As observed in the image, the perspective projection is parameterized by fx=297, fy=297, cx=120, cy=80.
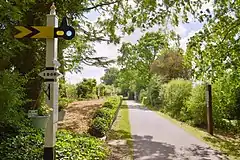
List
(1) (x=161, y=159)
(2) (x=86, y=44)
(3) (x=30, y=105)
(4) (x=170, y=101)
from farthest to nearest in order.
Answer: (4) (x=170, y=101), (2) (x=86, y=44), (3) (x=30, y=105), (1) (x=161, y=159)

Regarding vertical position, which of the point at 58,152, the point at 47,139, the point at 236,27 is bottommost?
the point at 58,152

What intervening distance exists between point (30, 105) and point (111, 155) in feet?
11.8

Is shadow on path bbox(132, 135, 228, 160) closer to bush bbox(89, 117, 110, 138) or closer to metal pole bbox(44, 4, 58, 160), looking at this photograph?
bush bbox(89, 117, 110, 138)

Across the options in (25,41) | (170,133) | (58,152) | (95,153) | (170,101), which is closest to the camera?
(58,152)

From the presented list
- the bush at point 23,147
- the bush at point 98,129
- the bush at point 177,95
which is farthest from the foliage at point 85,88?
the bush at point 23,147

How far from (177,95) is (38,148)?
1360 cm

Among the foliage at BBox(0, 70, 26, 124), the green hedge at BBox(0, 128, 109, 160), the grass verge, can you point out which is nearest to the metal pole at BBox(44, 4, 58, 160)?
the green hedge at BBox(0, 128, 109, 160)

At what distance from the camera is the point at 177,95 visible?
18797 millimetres

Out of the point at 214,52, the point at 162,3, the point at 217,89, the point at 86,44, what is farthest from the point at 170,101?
the point at 162,3

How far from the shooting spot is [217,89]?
14633 millimetres

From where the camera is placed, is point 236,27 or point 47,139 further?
point 236,27

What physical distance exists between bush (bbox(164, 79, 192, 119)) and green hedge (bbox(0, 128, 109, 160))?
11.2 m

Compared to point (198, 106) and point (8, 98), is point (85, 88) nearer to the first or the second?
point (198, 106)

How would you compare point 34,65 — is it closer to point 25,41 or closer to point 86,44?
point 25,41
